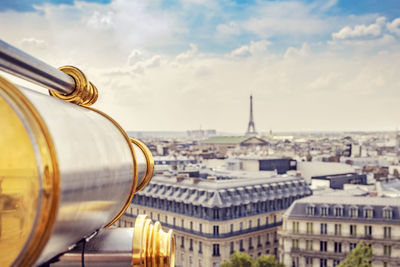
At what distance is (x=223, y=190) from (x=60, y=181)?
146 ft

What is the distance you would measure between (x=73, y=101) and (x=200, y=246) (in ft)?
145

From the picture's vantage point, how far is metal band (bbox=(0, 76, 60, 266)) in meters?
1.74

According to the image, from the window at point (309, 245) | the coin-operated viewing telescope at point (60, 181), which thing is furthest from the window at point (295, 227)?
the coin-operated viewing telescope at point (60, 181)

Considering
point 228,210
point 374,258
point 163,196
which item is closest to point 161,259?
point 374,258

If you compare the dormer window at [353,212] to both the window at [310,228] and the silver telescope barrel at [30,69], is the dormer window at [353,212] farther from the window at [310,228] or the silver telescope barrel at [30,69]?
the silver telescope barrel at [30,69]

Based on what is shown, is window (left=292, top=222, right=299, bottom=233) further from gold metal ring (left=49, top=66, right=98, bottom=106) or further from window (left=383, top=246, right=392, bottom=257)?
gold metal ring (left=49, top=66, right=98, bottom=106)

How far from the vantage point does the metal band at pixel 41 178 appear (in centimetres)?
174

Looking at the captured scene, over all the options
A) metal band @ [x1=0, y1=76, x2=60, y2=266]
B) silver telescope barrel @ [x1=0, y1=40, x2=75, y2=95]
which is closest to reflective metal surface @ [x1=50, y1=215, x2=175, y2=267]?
metal band @ [x1=0, y1=76, x2=60, y2=266]

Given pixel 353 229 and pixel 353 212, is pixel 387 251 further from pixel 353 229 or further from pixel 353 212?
pixel 353 212

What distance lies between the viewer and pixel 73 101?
9.38 feet

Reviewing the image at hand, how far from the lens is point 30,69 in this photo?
2.19 m

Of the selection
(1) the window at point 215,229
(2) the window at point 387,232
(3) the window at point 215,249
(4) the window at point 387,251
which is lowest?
(3) the window at point 215,249

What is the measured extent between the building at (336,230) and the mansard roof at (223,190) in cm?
607

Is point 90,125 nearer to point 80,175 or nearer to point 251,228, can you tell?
point 80,175
